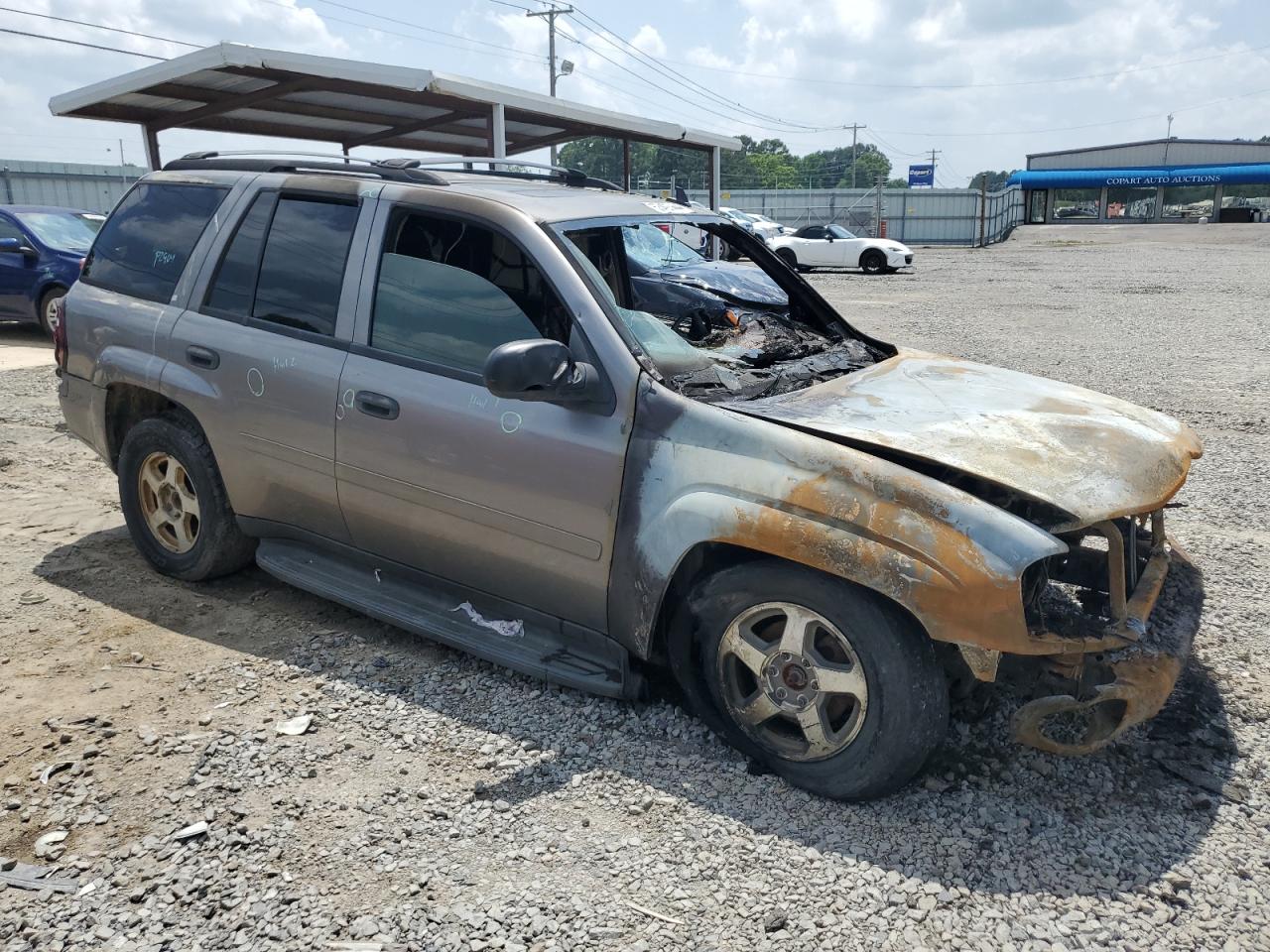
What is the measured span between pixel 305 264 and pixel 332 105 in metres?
8.73

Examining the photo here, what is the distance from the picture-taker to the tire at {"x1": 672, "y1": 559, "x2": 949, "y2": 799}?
2.84m

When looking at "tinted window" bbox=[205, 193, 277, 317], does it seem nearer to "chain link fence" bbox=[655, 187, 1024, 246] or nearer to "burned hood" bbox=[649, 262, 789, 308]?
"burned hood" bbox=[649, 262, 789, 308]

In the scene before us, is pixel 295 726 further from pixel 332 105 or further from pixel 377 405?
pixel 332 105

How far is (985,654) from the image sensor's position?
2.74 metres

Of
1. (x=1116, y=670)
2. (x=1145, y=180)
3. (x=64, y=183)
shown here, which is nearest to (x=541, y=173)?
(x=1116, y=670)

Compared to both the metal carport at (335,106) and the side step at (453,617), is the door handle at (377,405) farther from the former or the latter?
the metal carport at (335,106)

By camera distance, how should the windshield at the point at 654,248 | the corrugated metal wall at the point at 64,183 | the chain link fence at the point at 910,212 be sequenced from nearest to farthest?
the windshield at the point at 654,248 < the corrugated metal wall at the point at 64,183 < the chain link fence at the point at 910,212

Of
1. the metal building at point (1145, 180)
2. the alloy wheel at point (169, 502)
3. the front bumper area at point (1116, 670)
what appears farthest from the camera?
the metal building at point (1145, 180)

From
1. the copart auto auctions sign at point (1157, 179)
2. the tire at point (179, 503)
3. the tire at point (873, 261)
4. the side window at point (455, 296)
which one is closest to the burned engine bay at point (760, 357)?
the side window at point (455, 296)

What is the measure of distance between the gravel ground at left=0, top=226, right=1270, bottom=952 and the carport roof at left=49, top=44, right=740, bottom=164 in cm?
659

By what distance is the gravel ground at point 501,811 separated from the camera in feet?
8.33

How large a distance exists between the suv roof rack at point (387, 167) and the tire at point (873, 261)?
23594 mm

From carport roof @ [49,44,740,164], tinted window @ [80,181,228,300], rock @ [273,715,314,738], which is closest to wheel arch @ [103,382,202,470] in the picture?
tinted window @ [80,181,228,300]

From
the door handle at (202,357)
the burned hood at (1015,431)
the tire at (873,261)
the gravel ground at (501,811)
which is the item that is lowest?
the gravel ground at (501,811)
